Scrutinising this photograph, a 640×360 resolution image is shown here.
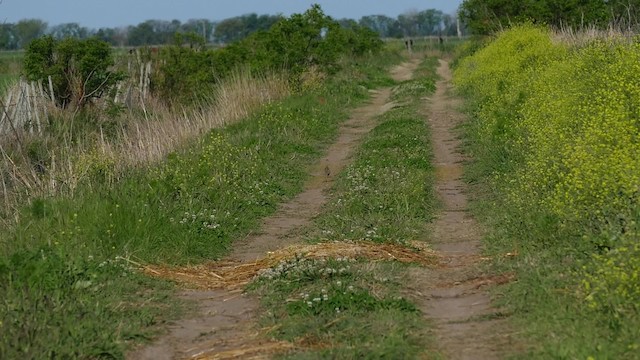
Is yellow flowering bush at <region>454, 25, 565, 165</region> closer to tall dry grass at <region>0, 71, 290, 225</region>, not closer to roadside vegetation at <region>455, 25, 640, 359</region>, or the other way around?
roadside vegetation at <region>455, 25, 640, 359</region>

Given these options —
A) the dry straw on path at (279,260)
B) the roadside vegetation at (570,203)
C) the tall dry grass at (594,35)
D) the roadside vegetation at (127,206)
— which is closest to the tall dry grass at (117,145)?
the roadside vegetation at (127,206)

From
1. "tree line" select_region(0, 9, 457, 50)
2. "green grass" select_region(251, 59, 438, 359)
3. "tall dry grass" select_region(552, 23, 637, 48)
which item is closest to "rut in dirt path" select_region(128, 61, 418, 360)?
"green grass" select_region(251, 59, 438, 359)

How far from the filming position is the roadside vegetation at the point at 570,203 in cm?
505

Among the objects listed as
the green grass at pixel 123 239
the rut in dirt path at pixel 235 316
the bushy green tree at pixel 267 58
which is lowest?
the rut in dirt path at pixel 235 316

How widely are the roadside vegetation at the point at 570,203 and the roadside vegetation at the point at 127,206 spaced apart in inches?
91.4

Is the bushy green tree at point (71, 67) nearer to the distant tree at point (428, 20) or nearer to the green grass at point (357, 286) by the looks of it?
the green grass at point (357, 286)

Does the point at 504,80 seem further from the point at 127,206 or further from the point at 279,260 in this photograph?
the point at 279,260

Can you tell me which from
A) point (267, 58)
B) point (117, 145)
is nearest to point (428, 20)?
point (267, 58)

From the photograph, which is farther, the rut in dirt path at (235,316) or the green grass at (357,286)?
the rut in dirt path at (235,316)

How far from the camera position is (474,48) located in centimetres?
Result: 3272

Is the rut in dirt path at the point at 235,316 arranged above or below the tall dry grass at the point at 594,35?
below

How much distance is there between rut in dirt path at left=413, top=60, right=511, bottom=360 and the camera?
16.9 feet

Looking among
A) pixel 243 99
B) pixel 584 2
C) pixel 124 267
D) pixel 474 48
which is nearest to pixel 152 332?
pixel 124 267

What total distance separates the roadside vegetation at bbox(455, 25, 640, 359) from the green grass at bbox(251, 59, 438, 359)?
634 mm
